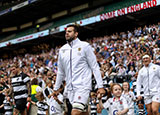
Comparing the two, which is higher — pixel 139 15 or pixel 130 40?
pixel 139 15

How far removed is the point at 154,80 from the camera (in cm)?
623

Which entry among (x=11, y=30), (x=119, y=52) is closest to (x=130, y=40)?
(x=119, y=52)

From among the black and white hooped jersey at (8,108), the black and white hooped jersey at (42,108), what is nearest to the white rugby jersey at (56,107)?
the black and white hooped jersey at (42,108)

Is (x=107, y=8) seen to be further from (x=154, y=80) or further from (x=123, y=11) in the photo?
(x=154, y=80)

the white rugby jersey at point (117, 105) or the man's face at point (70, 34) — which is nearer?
the man's face at point (70, 34)

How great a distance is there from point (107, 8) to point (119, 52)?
38.7 ft

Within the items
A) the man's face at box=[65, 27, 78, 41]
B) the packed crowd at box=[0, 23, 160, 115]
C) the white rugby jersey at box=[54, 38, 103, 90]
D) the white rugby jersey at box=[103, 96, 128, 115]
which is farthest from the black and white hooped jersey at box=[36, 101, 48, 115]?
the man's face at box=[65, 27, 78, 41]

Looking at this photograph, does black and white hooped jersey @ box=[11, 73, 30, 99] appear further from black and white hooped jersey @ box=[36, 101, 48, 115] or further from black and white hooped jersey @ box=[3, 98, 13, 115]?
black and white hooped jersey @ box=[3, 98, 13, 115]

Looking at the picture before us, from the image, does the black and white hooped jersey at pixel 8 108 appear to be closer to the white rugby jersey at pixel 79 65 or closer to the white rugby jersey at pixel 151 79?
the white rugby jersey at pixel 151 79

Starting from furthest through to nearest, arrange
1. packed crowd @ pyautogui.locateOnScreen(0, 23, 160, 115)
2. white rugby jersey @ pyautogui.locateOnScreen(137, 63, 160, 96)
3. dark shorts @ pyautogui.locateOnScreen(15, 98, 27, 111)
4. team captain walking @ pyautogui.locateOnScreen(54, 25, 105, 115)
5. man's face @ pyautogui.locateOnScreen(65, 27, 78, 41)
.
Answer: dark shorts @ pyautogui.locateOnScreen(15, 98, 27, 111) < packed crowd @ pyautogui.locateOnScreen(0, 23, 160, 115) < white rugby jersey @ pyautogui.locateOnScreen(137, 63, 160, 96) < man's face @ pyautogui.locateOnScreen(65, 27, 78, 41) < team captain walking @ pyautogui.locateOnScreen(54, 25, 105, 115)

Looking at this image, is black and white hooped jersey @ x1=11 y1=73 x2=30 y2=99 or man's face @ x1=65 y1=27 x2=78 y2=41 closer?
man's face @ x1=65 y1=27 x2=78 y2=41

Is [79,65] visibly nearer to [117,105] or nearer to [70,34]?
[70,34]

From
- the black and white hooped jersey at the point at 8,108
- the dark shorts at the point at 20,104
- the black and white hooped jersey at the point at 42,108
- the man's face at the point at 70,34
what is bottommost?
the black and white hooped jersey at the point at 8,108

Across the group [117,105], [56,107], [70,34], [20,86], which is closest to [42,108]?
[56,107]
